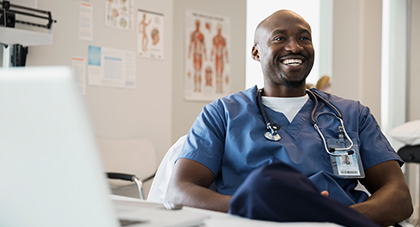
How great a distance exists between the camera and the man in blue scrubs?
50.5 inches

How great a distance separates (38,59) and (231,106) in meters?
1.61

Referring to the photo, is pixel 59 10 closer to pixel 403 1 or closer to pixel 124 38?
pixel 124 38

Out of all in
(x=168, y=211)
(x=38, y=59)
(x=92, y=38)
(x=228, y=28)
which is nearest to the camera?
(x=168, y=211)

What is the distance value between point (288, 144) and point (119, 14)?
197 cm

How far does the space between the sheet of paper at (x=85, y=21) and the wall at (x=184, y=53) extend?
0.84m

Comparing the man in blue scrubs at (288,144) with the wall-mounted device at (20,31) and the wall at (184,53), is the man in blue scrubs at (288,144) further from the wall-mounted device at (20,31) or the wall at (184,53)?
the wall at (184,53)

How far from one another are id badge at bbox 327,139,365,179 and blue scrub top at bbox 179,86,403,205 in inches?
1.0

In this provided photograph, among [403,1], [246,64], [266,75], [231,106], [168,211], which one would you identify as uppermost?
[403,1]

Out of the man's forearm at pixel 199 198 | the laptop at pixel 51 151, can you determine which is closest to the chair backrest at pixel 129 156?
the man's forearm at pixel 199 198

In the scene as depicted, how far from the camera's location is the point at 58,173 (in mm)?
423

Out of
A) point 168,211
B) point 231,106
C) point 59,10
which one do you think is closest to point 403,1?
point 59,10

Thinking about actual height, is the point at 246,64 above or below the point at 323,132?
above

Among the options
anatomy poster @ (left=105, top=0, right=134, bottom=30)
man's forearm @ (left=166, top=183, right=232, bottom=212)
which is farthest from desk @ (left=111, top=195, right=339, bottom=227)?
anatomy poster @ (left=105, top=0, right=134, bottom=30)

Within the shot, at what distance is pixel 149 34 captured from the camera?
314 cm
